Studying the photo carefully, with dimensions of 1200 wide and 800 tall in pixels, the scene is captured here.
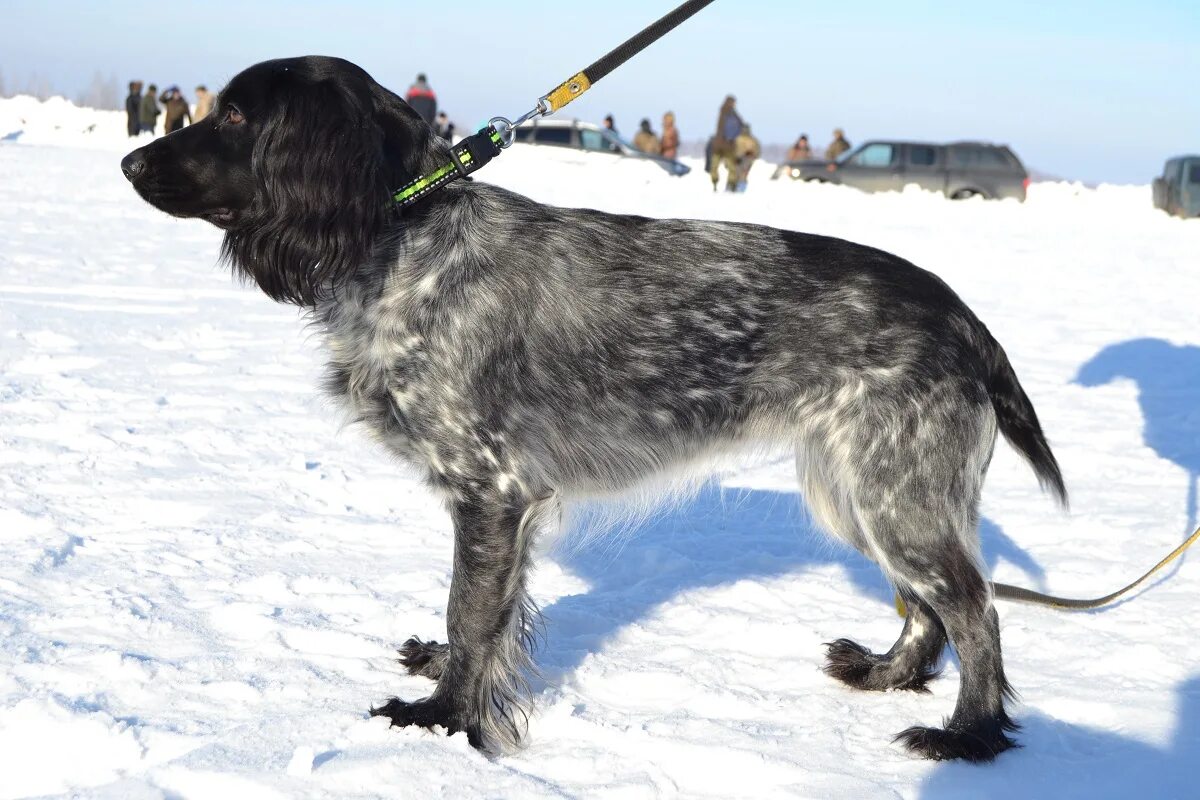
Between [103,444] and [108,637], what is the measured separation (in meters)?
2.20

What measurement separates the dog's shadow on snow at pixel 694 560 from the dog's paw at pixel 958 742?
0.80 meters

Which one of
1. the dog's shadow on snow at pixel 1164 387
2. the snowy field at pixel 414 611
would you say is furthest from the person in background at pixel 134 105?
the dog's shadow on snow at pixel 1164 387

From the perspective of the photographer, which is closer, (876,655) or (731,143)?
(876,655)

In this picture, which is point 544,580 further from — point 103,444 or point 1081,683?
point 103,444

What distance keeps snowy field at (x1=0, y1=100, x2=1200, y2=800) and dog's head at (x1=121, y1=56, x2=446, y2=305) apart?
1246 mm

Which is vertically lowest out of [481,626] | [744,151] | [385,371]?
[481,626]

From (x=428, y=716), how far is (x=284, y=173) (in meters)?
1.58

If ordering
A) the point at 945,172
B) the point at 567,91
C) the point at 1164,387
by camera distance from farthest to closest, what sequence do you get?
the point at 945,172
the point at 1164,387
the point at 567,91

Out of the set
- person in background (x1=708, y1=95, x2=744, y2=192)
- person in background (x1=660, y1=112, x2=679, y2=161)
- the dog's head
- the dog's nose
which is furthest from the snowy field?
person in background (x1=660, y1=112, x2=679, y2=161)

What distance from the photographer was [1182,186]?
2312 cm

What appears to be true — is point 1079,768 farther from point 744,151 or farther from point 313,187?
point 744,151

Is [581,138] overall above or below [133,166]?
above

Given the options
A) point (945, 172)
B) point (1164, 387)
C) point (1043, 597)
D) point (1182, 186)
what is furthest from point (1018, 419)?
point (945, 172)

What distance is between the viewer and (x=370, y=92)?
3.39m
